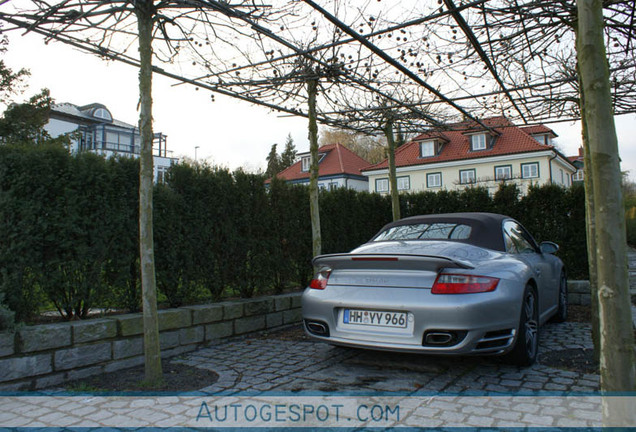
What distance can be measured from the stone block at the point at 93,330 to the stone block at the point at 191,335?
34.1 inches

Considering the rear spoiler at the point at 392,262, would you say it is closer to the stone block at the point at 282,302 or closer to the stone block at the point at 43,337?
the stone block at the point at 282,302

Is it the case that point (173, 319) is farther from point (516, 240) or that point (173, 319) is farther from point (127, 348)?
point (516, 240)

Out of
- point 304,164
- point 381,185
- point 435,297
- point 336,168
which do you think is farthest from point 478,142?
point 435,297

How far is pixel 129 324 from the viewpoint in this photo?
501cm

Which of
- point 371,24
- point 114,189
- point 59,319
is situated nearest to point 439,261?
point 371,24

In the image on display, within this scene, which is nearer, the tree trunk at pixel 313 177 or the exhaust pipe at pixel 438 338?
the exhaust pipe at pixel 438 338

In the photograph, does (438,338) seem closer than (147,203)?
Yes

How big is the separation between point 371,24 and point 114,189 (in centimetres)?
363

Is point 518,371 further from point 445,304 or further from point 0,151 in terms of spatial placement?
point 0,151

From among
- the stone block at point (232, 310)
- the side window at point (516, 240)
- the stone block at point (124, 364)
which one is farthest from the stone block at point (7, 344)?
the side window at point (516, 240)

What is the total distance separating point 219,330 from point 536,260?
4.09 metres

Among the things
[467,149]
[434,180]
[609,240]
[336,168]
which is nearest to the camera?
[609,240]

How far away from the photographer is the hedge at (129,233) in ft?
14.9

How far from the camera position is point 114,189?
5.25 m
